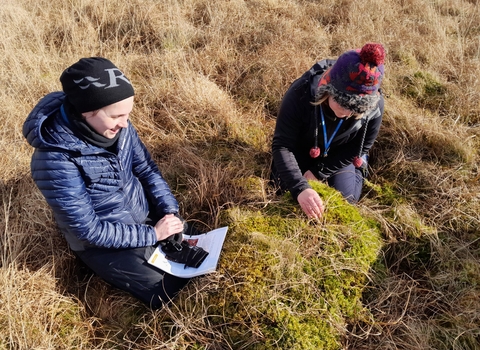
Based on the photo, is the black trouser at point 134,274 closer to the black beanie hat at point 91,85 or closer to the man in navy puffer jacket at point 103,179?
the man in navy puffer jacket at point 103,179

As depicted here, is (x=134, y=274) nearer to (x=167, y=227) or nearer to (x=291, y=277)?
(x=167, y=227)

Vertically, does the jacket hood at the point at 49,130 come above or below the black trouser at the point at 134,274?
above

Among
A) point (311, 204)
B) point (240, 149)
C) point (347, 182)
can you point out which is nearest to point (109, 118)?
point (311, 204)

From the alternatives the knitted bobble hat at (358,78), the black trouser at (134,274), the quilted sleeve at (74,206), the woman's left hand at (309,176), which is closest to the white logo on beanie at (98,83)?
the quilted sleeve at (74,206)

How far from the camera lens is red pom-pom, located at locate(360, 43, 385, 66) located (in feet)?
6.47

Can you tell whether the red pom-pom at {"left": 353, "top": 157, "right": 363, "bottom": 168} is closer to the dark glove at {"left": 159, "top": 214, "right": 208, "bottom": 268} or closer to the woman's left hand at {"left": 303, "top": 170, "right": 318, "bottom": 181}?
the woman's left hand at {"left": 303, "top": 170, "right": 318, "bottom": 181}

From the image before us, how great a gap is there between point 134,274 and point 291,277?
1011mm

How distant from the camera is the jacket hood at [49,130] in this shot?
1794 millimetres

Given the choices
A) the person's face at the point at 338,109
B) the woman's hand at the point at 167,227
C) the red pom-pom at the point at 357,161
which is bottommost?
the woman's hand at the point at 167,227

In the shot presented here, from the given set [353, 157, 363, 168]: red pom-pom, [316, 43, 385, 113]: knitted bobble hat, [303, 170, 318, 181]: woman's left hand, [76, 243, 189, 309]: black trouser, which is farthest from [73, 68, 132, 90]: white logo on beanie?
[353, 157, 363, 168]: red pom-pom

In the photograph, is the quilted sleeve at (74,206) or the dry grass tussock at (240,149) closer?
the quilted sleeve at (74,206)

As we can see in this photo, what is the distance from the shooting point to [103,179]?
2.12 metres

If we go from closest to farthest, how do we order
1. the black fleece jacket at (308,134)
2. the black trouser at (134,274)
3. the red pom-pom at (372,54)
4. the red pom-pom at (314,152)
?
the red pom-pom at (372,54), the black trouser at (134,274), the black fleece jacket at (308,134), the red pom-pom at (314,152)

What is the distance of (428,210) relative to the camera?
9.27 ft
